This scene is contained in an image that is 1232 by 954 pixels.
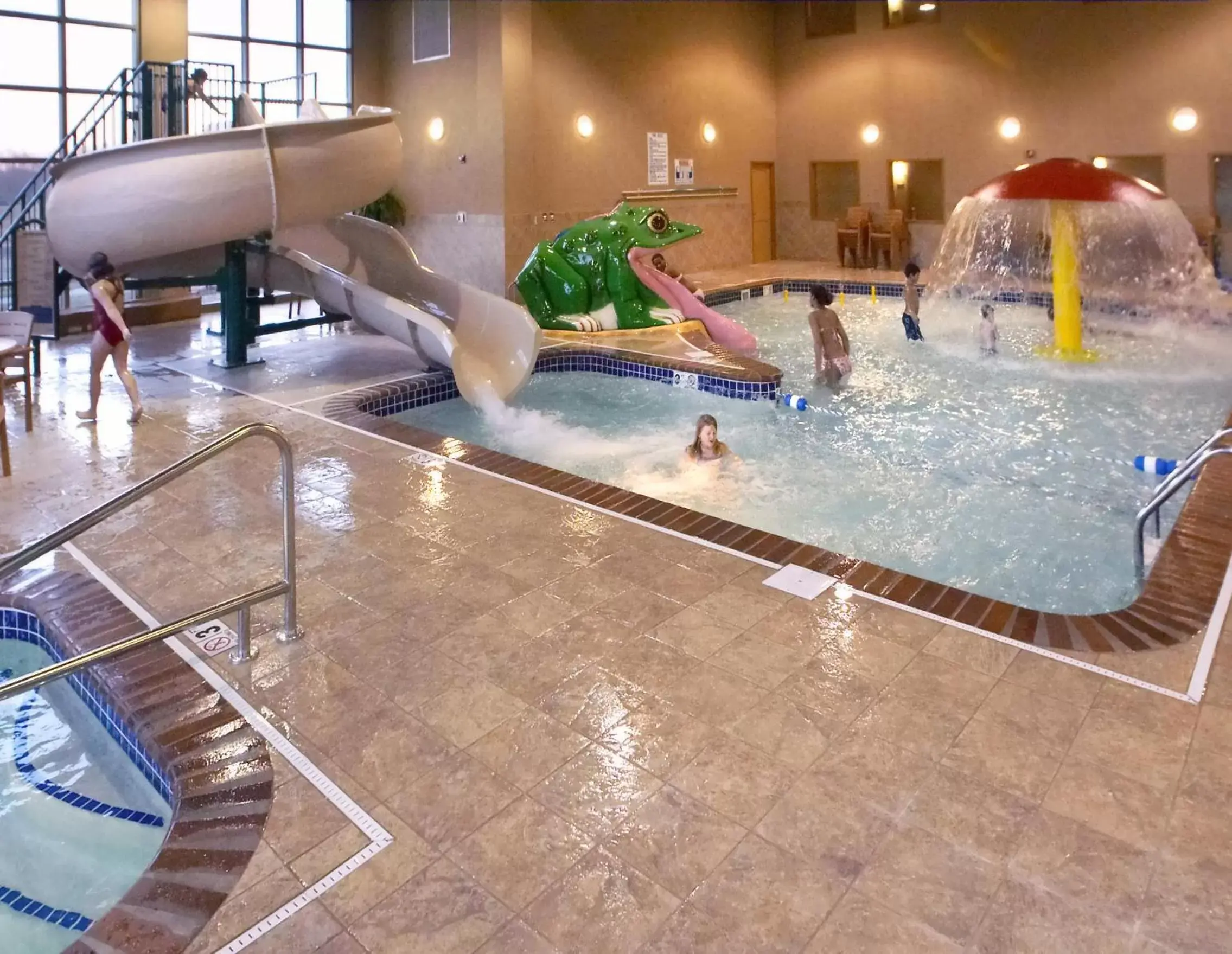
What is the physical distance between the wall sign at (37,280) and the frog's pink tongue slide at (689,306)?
208 inches

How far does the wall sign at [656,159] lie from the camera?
14.9 m

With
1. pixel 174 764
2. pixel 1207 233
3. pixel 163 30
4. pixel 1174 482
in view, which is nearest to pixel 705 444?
pixel 1174 482

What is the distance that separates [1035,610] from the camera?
12.5ft

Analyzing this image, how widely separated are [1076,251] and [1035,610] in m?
6.33

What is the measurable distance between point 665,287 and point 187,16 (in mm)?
7214

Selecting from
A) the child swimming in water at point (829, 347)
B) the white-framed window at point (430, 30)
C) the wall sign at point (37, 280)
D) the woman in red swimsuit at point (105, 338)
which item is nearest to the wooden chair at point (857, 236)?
the white-framed window at point (430, 30)

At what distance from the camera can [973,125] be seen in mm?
15438

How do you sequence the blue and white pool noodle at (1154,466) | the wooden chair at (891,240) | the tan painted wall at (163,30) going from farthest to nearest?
1. the wooden chair at (891,240)
2. the tan painted wall at (163,30)
3. the blue and white pool noodle at (1154,466)

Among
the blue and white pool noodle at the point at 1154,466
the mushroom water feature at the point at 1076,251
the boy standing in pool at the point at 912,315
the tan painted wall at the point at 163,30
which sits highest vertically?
the tan painted wall at the point at 163,30

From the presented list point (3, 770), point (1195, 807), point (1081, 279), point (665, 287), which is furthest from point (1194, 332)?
point (3, 770)

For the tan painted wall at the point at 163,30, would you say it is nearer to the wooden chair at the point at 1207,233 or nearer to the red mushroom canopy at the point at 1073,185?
the red mushroom canopy at the point at 1073,185

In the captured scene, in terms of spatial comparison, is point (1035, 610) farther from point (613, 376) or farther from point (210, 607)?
point (613, 376)

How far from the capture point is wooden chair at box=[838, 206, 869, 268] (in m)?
16.1

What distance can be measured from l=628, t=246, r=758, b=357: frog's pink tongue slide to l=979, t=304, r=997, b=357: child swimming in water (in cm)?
225
